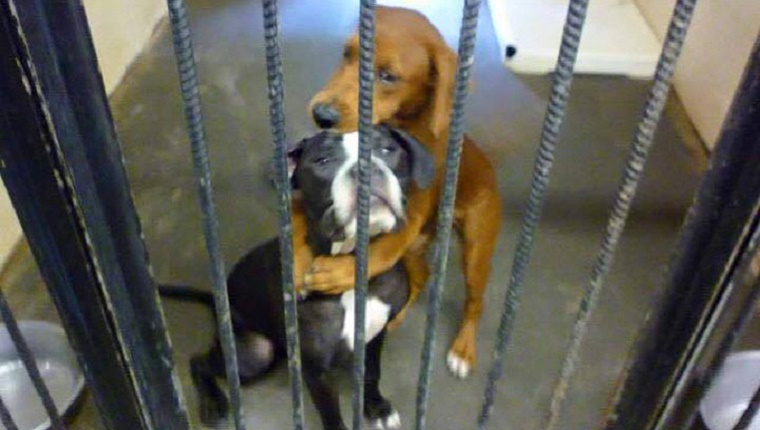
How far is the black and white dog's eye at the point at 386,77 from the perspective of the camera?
4.62 ft

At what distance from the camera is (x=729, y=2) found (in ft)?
6.51

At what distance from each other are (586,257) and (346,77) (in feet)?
2.23

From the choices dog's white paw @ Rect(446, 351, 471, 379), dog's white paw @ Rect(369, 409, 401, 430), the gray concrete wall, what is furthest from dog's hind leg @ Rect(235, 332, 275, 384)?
the gray concrete wall

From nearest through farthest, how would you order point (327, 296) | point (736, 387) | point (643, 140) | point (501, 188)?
1. point (643, 140)
2. point (327, 296)
3. point (736, 387)
4. point (501, 188)

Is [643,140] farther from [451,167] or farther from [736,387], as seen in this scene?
[736,387]

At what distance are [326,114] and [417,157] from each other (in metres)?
0.21

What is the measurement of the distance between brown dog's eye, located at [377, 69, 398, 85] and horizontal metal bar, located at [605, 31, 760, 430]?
2.16 feet

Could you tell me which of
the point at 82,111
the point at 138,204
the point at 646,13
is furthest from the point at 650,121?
the point at 646,13

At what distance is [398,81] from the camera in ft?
4.64

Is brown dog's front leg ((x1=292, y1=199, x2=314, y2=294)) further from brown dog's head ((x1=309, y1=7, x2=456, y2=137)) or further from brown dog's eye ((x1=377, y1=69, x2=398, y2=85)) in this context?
brown dog's eye ((x1=377, y1=69, x2=398, y2=85))

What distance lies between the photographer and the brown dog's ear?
143 cm

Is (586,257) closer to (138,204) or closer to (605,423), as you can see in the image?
(605,423)

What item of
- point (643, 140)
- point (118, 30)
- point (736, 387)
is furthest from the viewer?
point (118, 30)

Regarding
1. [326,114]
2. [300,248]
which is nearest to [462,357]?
[300,248]
